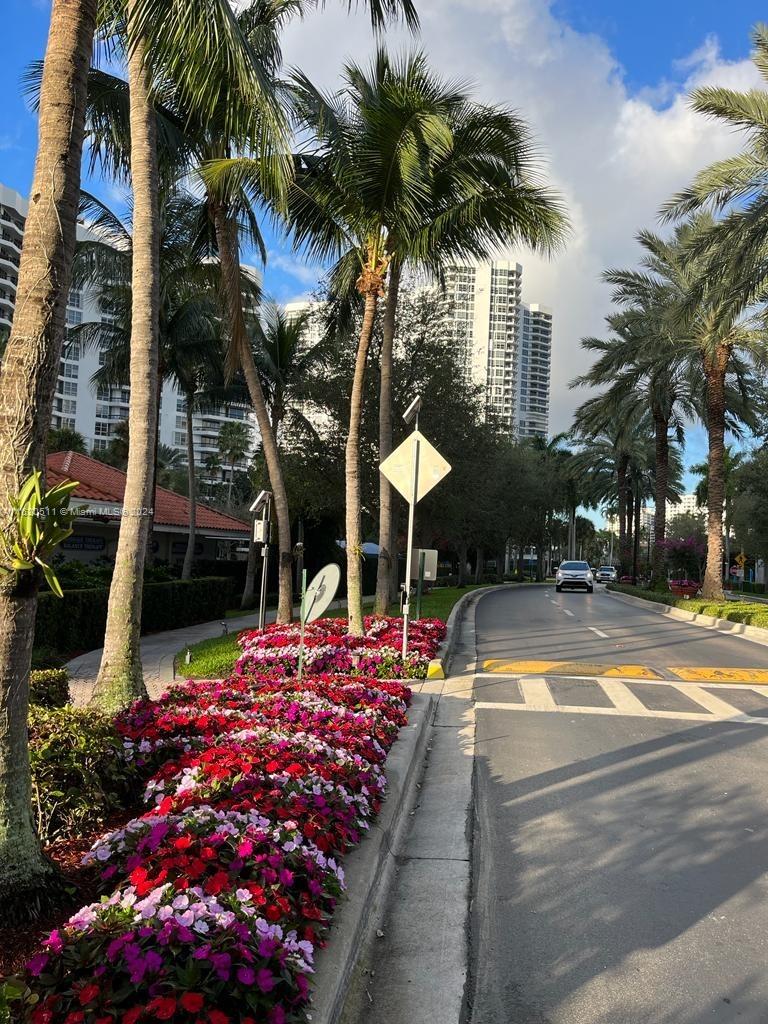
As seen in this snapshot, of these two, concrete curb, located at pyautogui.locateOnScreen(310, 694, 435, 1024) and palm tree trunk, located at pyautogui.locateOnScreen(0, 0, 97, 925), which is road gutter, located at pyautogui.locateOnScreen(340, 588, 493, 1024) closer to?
concrete curb, located at pyautogui.locateOnScreen(310, 694, 435, 1024)

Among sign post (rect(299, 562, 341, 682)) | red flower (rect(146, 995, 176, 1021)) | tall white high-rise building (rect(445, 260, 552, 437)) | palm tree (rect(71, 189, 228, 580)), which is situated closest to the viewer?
red flower (rect(146, 995, 176, 1021))

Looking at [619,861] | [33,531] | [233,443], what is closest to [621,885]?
[619,861]

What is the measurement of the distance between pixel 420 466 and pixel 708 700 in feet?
15.9

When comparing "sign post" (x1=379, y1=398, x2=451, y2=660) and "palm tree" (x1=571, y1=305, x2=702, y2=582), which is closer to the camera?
"sign post" (x1=379, y1=398, x2=451, y2=660)

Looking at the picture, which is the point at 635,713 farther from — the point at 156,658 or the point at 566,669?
the point at 156,658

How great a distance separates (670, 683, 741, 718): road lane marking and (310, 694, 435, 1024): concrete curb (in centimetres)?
410

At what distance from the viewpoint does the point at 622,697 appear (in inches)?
406

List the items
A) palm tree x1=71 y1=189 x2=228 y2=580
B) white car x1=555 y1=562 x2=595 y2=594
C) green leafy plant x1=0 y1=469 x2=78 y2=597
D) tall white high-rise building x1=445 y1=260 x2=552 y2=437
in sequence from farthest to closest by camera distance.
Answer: tall white high-rise building x1=445 y1=260 x2=552 y2=437 < white car x1=555 y1=562 x2=595 y2=594 < palm tree x1=71 y1=189 x2=228 y2=580 < green leafy plant x1=0 y1=469 x2=78 y2=597

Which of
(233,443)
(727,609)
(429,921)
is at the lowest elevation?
(429,921)

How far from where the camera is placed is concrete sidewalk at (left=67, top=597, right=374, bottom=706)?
10.7 metres

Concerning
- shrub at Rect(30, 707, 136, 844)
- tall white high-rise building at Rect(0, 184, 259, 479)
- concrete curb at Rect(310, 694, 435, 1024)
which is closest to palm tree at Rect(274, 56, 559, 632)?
concrete curb at Rect(310, 694, 435, 1024)

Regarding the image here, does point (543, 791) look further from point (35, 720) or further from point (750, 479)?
point (750, 479)

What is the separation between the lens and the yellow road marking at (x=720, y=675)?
11883 mm

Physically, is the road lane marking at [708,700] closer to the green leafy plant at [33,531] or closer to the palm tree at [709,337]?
the green leafy plant at [33,531]
